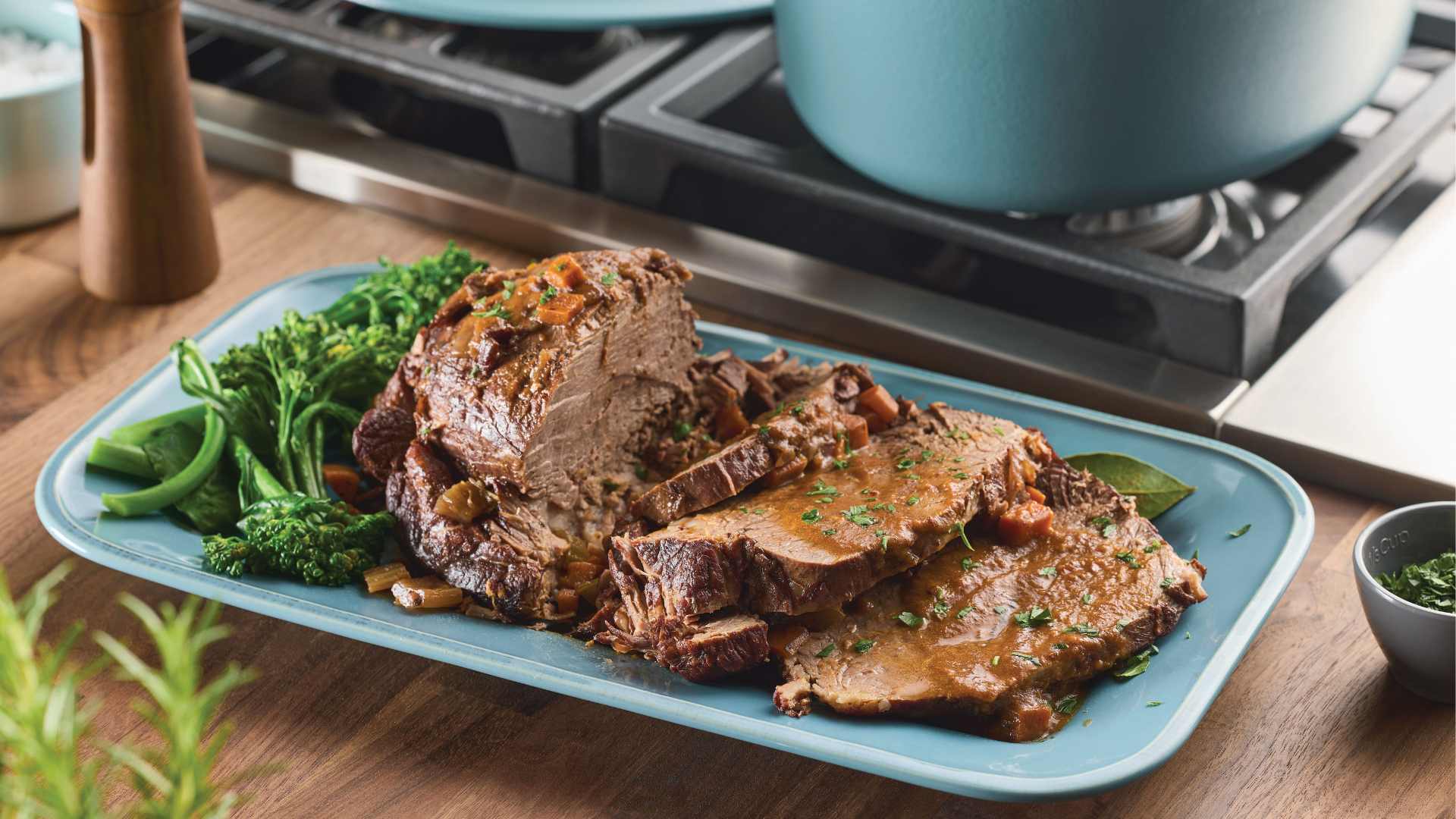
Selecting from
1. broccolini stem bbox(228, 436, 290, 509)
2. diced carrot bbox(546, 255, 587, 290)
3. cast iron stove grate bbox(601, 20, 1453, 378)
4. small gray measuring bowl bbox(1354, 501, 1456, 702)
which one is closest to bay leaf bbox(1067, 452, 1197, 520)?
small gray measuring bowl bbox(1354, 501, 1456, 702)

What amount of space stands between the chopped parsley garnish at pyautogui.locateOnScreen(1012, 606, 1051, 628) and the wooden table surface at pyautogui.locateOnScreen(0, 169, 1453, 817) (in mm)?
200

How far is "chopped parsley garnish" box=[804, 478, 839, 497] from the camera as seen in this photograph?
6.15 feet

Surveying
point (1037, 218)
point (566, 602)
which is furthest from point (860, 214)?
point (566, 602)

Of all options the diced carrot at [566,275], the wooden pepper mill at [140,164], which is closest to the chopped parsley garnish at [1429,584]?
the diced carrot at [566,275]

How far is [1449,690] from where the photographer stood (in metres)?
1.80

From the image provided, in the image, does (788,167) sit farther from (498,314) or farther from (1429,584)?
(1429,584)

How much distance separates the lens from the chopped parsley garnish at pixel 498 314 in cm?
Result: 199

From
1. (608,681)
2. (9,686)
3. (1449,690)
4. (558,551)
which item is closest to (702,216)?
(558,551)

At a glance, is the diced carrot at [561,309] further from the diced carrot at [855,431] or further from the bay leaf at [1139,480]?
the bay leaf at [1139,480]

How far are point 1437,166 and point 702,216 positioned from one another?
134 centimetres

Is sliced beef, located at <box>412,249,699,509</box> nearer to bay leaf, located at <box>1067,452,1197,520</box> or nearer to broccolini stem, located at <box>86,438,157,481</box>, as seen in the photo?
broccolini stem, located at <box>86,438,157,481</box>

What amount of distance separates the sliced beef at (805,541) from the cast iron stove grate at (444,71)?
1.10 m

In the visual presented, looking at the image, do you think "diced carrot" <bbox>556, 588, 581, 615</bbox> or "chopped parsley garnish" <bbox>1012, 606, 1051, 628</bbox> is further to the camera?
"diced carrot" <bbox>556, 588, 581, 615</bbox>

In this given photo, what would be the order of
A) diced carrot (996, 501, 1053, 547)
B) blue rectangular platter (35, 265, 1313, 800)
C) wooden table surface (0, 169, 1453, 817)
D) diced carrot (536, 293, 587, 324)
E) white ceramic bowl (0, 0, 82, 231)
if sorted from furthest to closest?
white ceramic bowl (0, 0, 82, 231)
diced carrot (536, 293, 587, 324)
diced carrot (996, 501, 1053, 547)
wooden table surface (0, 169, 1453, 817)
blue rectangular platter (35, 265, 1313, 800)
